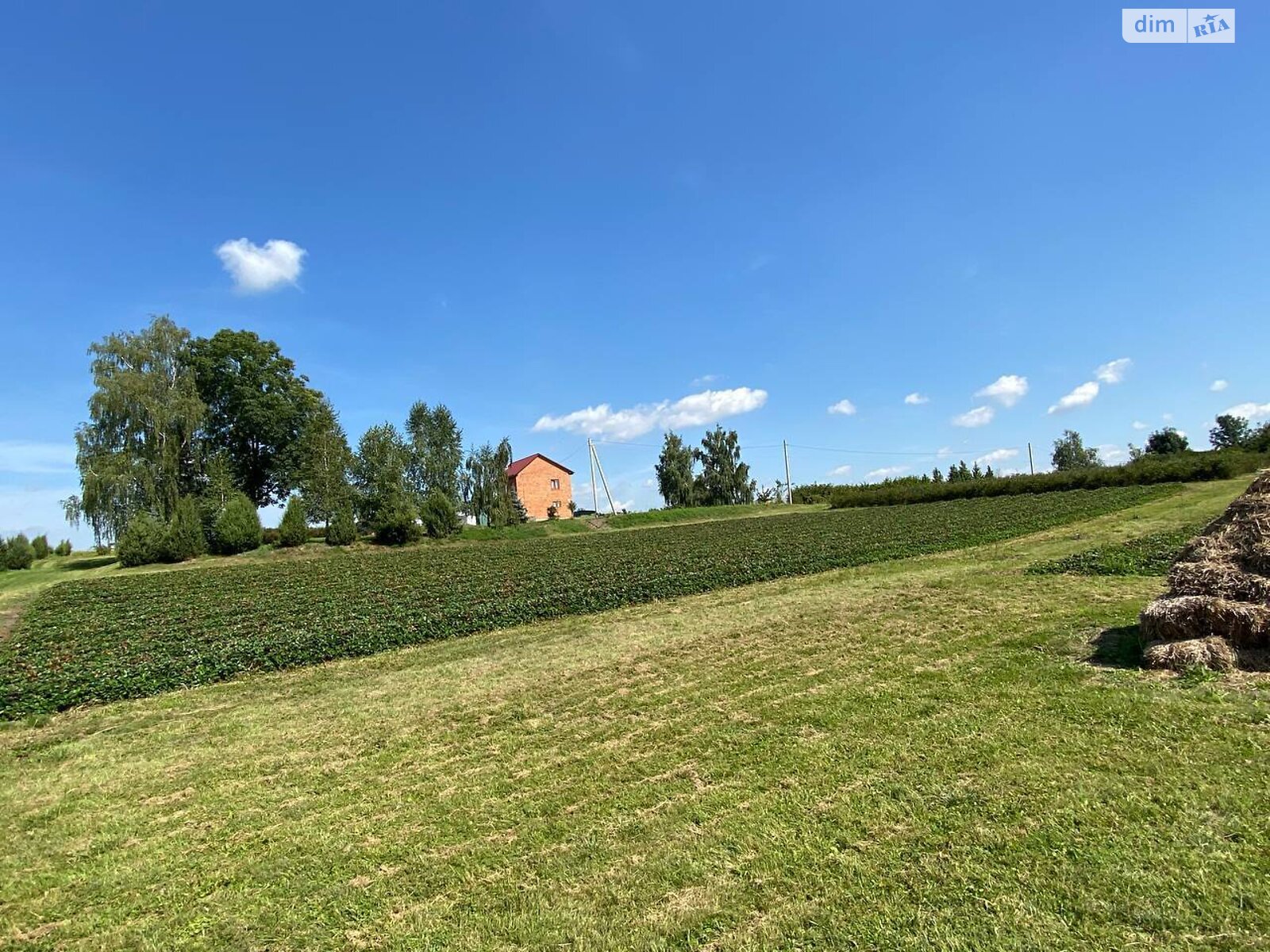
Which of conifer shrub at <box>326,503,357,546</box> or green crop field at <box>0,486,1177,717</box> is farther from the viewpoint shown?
conifer shrub at <box>326,503,357,546</box>

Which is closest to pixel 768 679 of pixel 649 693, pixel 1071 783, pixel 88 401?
pixel 649 693

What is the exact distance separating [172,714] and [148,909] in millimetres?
5463

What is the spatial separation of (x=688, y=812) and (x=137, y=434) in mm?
46387

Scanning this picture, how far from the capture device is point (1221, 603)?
5.70m

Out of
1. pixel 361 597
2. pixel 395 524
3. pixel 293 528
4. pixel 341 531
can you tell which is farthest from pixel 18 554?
pixel 361 597

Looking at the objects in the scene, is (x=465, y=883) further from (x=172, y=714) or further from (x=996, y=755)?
(x=172, y=714)

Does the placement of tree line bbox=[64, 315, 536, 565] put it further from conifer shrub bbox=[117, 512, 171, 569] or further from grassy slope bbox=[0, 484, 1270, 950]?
grassy slope bbox=[0, 484, 1270, 950]

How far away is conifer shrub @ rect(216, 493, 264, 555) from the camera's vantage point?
34156mm

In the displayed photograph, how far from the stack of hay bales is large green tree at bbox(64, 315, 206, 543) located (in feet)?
144

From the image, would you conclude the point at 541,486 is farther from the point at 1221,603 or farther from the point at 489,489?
the point at 1221,603

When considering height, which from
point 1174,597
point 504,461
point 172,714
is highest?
point 504,461

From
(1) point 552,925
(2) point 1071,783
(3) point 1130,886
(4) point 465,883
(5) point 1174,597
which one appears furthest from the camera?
(5) point 1174,597

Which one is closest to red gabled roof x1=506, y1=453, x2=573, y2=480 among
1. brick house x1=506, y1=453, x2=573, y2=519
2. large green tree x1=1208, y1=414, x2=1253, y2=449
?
brick house x1=506, y1=453, x2=573, y2=519

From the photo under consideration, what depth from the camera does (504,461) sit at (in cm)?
5181
